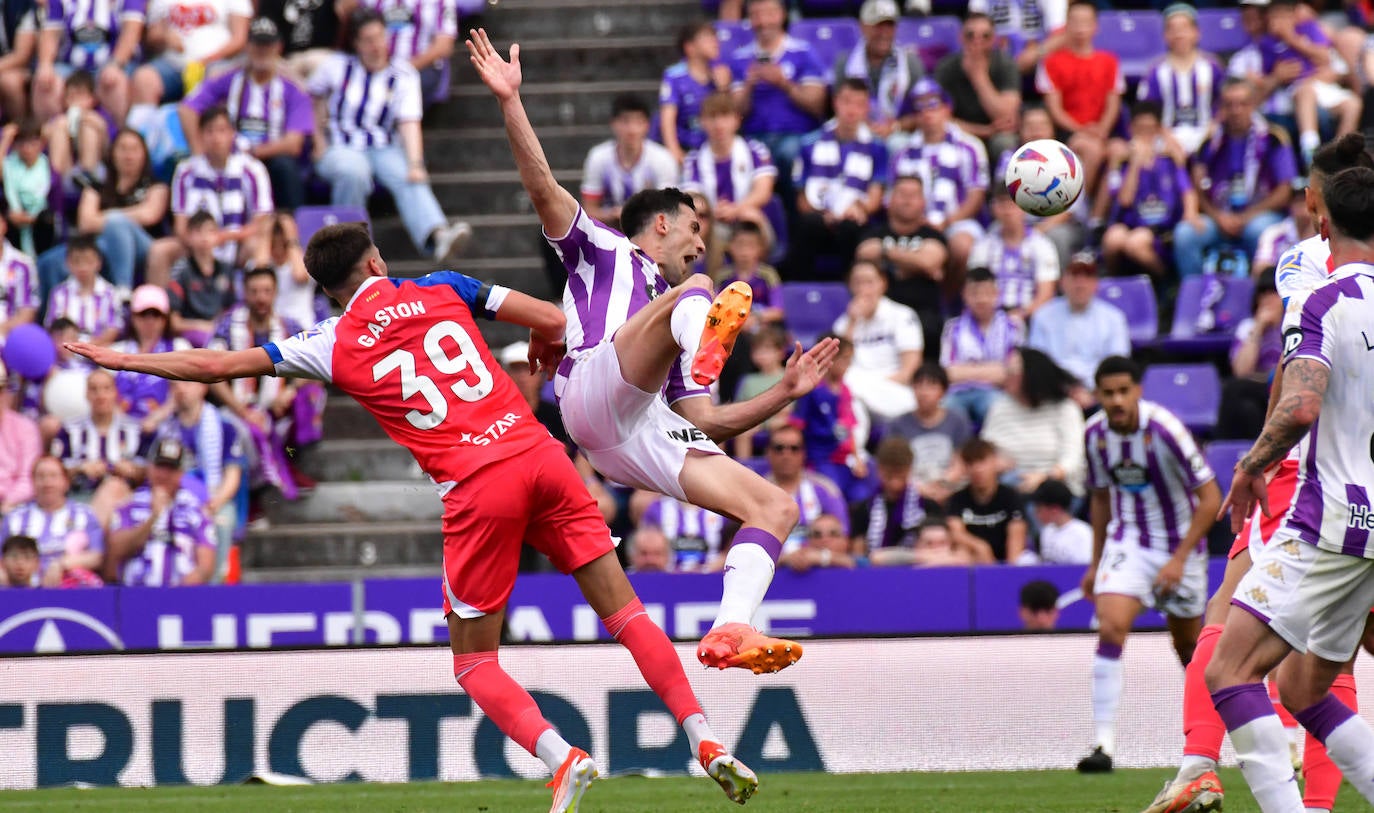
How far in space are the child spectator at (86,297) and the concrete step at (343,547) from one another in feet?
6.99

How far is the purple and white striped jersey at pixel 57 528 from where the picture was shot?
40.7ft

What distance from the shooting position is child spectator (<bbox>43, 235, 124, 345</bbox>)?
13977mm

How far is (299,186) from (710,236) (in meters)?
3.92

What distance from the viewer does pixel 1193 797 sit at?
22.7 feet

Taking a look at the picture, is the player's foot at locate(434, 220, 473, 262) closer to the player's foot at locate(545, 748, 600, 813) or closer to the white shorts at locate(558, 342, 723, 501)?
the white shorts at locate(558, 342, 723, 501)

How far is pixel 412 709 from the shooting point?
33.2ft

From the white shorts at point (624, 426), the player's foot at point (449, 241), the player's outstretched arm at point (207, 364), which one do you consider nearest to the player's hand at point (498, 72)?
the white shorts at point (624, 426)

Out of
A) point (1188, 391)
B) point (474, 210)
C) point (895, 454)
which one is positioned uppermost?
point (474, 210)

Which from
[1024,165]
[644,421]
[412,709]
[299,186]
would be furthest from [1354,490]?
[299,186]

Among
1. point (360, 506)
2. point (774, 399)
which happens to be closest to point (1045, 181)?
point (774, 399)

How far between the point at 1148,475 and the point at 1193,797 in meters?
3.27

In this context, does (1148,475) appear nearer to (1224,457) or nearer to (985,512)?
(985,512)

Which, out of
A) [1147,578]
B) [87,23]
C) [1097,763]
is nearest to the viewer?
[1097,763]

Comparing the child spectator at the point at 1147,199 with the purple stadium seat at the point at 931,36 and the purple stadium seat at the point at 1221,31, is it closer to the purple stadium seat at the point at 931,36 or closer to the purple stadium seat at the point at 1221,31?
the purple stadium seat at the point at 1221,31
